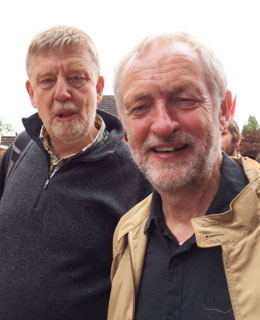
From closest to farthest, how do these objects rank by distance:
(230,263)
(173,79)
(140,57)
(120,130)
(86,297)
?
(230,263), (173,79), (140,57), (86,297), (120,130)

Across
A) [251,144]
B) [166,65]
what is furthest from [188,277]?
[251,144]

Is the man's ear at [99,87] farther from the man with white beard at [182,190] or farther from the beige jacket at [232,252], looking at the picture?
the beige jacket at [232,252]

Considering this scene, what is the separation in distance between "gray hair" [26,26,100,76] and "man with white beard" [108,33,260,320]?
2.04ft

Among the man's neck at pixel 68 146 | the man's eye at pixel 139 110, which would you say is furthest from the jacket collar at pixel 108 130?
the man's eye at pixel 139 110

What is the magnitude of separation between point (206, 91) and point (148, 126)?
1.05 ft

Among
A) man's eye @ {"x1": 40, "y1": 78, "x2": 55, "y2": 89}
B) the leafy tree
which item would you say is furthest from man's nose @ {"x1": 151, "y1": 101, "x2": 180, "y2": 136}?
the leafy tree

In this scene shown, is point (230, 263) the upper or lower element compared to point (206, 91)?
lower

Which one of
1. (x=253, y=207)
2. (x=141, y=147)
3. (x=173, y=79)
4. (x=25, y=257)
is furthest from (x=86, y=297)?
(x=173, y=79)

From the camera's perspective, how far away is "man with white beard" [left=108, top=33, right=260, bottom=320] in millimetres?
1572

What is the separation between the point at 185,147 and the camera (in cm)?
179

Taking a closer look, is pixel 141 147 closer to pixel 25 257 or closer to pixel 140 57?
pixel 140 57

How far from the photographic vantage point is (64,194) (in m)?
2.33

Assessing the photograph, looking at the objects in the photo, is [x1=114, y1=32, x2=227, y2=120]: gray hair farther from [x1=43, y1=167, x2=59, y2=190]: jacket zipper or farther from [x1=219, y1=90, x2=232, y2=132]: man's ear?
[x1=43, y1=167, x2=59, y2=190]: jacket zipper

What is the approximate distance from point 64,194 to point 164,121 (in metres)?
0.90
